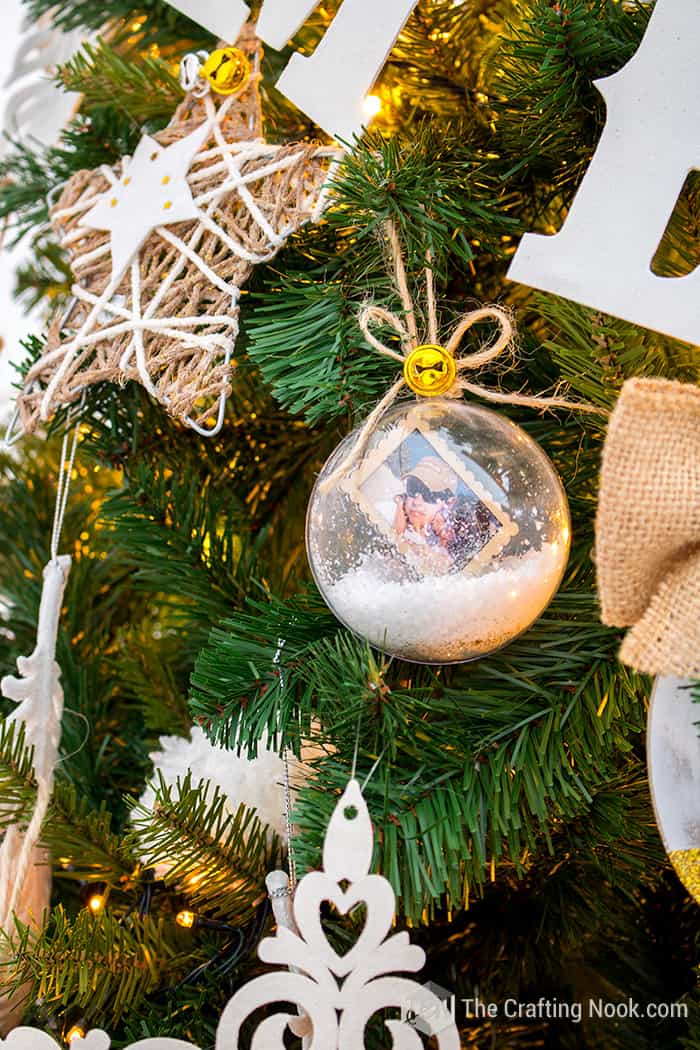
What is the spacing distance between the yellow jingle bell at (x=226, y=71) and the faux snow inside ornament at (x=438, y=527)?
0.76 ft

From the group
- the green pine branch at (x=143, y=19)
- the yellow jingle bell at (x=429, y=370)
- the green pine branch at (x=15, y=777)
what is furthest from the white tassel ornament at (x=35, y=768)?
the green pine branch at (x=143, y=19)

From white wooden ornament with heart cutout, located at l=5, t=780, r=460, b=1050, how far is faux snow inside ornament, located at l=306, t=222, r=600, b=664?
85 millimetres

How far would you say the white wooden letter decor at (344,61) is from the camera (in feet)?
1.68

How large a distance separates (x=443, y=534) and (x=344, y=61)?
0.93 ft

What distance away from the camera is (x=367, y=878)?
408 millimetres

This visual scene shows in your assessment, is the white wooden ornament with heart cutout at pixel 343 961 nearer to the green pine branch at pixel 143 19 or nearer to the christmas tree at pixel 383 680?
the christmas tree at pixel 383 680

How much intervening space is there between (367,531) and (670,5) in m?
0.29

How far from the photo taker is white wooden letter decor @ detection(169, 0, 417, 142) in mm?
513

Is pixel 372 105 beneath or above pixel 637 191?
above

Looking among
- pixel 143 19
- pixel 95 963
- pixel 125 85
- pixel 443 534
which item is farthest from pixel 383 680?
pixel 143 19

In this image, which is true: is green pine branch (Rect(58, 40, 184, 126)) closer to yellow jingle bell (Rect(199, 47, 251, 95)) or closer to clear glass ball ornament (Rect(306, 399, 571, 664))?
yellow jingle bell (Rect(199, 47, 251, 95))

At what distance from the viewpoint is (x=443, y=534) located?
0.43m

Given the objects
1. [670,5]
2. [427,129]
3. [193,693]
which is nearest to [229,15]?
[427,129]

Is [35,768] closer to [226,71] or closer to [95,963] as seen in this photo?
[95,963]
